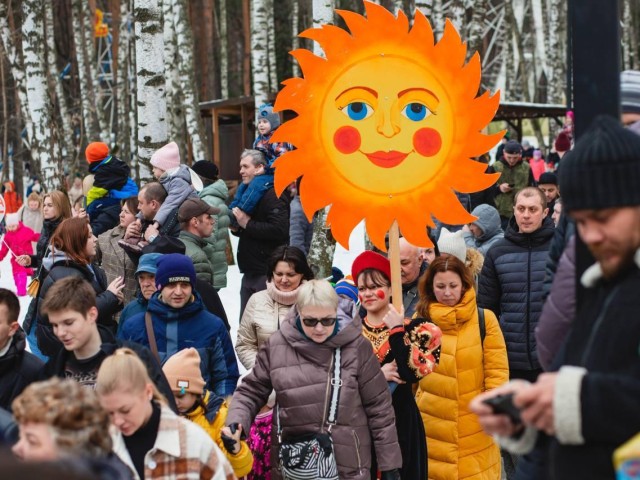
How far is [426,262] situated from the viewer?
7270 mm

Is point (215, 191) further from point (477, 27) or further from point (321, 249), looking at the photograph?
point (477, 27)

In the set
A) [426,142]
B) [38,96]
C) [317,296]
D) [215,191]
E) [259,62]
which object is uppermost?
[259,62]

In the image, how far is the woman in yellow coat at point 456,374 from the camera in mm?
6293

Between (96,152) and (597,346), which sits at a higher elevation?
(96,152)

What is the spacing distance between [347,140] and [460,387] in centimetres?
152

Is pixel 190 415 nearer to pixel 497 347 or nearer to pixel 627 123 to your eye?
pixel 497 347

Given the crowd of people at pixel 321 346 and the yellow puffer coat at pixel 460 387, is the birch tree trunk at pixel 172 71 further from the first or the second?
the yellow puffer coat at pixel 460 387

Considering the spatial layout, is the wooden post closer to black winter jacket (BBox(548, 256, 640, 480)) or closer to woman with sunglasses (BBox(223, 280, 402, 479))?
woman with sunglasses (BBox(223, 280, 402, 479))

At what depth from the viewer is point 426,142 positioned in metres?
6.20

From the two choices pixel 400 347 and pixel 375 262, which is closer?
pixel 400 347

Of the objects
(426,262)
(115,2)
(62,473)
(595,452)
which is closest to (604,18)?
(595,452)

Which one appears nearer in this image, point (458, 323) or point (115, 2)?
point (458, 323)

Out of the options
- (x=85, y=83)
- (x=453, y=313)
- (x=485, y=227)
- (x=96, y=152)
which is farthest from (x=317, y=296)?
(x=85, y=83)

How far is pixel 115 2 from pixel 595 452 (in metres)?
30.6
